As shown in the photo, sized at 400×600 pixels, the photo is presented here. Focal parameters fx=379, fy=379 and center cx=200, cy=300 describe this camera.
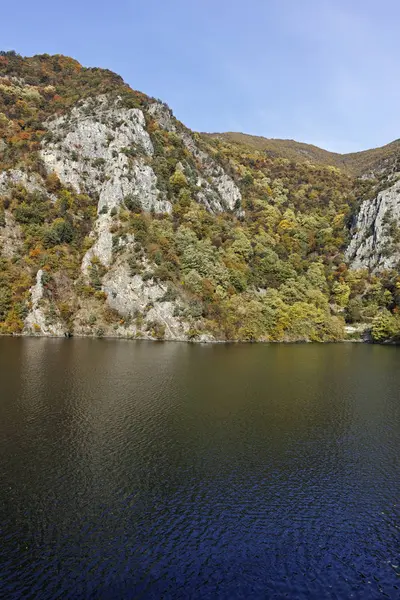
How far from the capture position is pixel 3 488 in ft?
63.7

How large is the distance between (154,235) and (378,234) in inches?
3155

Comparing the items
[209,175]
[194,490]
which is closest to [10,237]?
[209,175]

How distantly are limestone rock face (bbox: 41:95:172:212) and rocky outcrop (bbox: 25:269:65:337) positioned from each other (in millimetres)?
33018

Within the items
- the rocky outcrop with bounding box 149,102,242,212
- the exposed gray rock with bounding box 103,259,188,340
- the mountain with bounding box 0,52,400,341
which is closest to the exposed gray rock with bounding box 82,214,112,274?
the mountain with bounding box 0,52,400,341

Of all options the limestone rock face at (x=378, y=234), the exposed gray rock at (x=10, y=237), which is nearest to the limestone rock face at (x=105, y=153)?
the exposed gray rock at (x=10, y=237)

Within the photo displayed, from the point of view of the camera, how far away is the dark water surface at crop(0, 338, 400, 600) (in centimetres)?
1424

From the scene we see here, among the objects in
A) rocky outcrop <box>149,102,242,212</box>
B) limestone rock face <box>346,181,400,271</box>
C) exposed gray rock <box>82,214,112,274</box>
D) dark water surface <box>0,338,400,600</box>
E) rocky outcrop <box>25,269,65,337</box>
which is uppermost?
rocky outcrop <box>149,102,242,212</box>

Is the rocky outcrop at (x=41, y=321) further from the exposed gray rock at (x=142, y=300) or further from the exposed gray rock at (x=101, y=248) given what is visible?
the exposed gray rock at (x=101, y=248)

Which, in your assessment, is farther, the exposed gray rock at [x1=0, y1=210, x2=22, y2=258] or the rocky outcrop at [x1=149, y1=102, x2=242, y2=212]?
the rocky outcrop at [x1=149, y1=102, x2=242, y2=212]

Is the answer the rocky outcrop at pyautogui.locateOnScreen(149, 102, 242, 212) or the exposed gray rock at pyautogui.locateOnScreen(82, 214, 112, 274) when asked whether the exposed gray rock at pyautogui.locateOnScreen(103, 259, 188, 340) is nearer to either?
the exposed gray rock at pyautogui.locateOnScreen(82, 214, 112, 274)

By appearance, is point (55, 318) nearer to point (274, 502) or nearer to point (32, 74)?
point (274, 502)

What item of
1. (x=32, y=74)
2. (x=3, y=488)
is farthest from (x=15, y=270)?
(x=32, y=74)

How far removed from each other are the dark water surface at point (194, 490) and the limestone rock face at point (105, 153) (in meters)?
74.3

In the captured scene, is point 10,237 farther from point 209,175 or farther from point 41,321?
point 209,175
